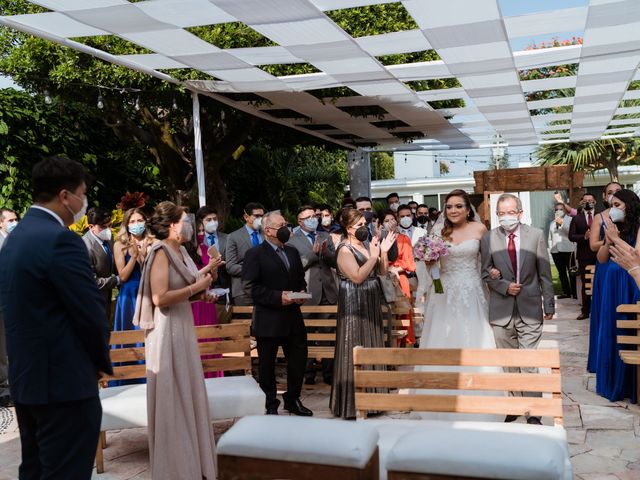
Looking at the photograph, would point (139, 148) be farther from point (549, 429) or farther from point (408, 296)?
point (549, 429)

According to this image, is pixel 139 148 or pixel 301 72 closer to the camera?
pixel 301 72

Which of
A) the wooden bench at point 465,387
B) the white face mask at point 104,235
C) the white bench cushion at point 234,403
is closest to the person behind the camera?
the wooden bench at point 465,387

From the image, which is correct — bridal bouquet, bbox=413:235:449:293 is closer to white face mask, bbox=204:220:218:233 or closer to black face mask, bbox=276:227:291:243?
black face mask, bbox=276:227:291:243

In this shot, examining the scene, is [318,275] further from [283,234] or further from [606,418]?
[606,418]

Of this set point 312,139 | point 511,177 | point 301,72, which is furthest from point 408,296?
point 312,139

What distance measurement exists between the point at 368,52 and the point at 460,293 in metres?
3.22

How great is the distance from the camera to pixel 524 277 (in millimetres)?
6148

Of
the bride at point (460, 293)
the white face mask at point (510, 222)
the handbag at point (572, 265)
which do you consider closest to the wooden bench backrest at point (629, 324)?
the bride at point (460, 293)

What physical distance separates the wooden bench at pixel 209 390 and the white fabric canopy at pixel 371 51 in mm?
2895

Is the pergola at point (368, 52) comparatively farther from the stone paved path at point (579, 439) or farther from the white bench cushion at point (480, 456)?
the white bench cushion at point (480, 456)

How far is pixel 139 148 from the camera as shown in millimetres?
14352

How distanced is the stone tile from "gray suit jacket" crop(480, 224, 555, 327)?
1.03 meters

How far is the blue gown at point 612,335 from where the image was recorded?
6.93m

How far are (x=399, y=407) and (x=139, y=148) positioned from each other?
1106 centimetres
